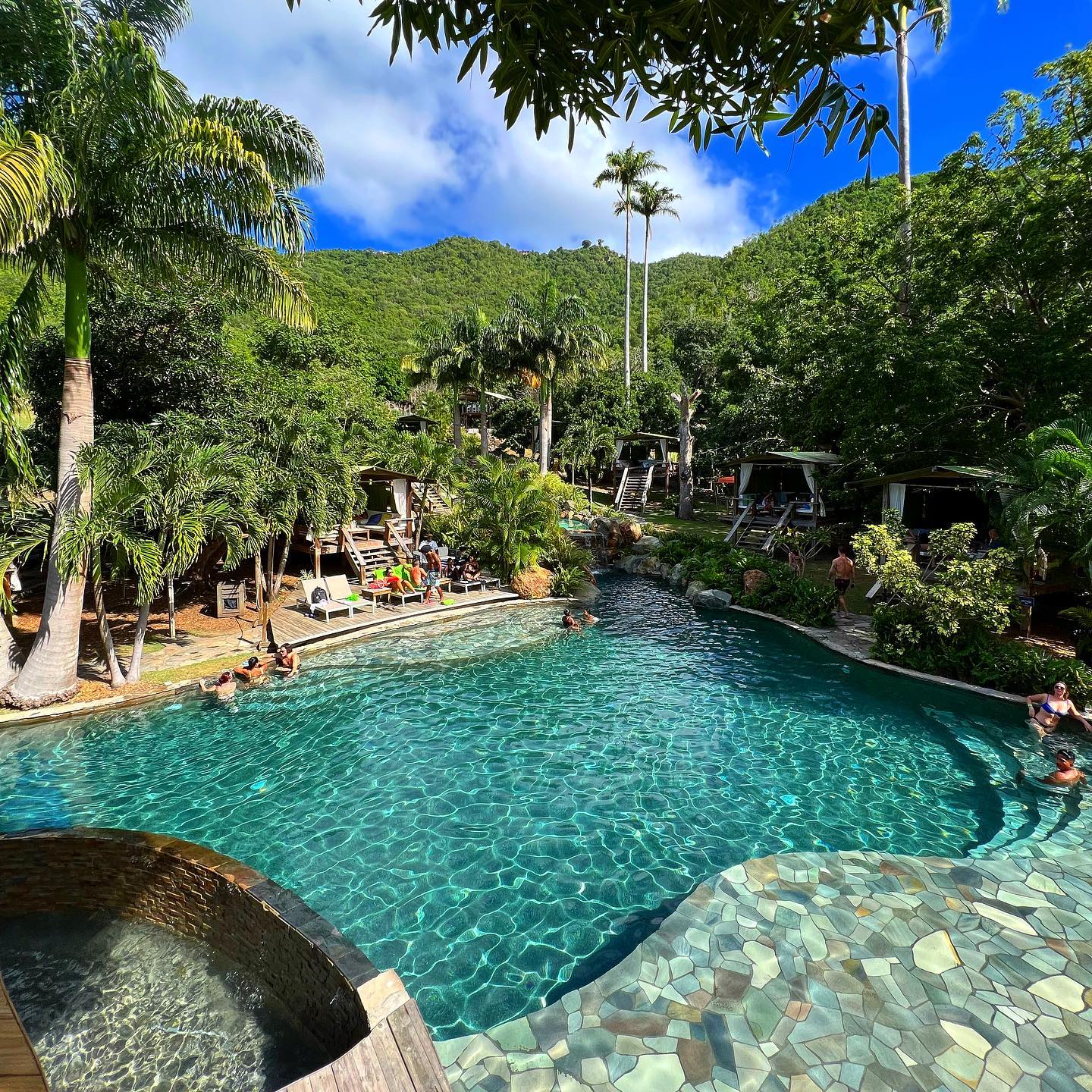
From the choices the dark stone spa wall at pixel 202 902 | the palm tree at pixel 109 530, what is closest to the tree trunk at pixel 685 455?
the palm tree at pixel 109 530

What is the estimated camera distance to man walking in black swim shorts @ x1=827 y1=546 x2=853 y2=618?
53.4 ft

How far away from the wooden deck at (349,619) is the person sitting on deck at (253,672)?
1366 millimetres

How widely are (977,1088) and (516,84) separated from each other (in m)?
6.54

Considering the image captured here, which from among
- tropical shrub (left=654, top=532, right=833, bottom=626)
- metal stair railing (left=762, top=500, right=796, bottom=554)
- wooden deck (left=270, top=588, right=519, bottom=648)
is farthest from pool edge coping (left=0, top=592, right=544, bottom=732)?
metal stair railing (left=762, top=500, right=796, bottom=554)

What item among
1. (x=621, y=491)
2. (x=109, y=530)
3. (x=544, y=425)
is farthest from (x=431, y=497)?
(x=109, y=530)

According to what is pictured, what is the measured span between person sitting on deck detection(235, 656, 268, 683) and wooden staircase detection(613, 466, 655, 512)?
1022 inches

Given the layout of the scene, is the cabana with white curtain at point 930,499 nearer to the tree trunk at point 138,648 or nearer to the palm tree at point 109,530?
the palm tree at point 109,530

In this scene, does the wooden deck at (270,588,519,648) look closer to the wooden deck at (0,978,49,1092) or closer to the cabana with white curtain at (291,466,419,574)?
the cabana with white curtain at (291,466,419,574)

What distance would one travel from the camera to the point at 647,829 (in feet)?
24.5

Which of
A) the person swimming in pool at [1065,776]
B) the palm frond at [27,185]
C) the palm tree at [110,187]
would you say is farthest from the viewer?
the palm tree at [110,187]

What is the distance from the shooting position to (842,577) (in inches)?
651

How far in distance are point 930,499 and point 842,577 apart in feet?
24.7

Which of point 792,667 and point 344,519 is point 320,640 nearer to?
point 344,519

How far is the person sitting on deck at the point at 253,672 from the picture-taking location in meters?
11.5
